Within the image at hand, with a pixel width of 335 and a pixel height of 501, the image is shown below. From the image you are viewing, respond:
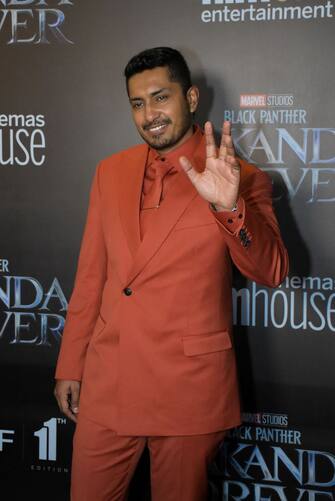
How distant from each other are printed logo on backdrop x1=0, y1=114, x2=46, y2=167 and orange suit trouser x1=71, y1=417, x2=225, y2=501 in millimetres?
1149

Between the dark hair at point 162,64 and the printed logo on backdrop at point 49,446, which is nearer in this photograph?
the dark hair at point 162,64

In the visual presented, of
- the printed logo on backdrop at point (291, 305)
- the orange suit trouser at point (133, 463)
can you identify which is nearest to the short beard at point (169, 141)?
the printed logo on backdrop at point (291, 305)

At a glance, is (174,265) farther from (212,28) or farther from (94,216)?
(212,28)

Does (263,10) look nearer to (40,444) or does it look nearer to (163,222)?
(163,222)

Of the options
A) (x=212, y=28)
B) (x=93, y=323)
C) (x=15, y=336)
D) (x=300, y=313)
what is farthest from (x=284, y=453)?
(x=212, y=28)

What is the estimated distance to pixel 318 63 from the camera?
2486 mm

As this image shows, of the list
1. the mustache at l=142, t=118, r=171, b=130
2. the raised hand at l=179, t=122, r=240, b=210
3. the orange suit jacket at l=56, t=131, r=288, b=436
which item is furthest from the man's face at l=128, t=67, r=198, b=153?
the raised hand at l=179, t=122, r=240, b=210

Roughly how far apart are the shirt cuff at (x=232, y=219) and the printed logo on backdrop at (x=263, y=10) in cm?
110

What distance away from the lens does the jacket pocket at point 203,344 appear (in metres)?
1.99

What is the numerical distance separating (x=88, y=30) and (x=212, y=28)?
1.64 feet

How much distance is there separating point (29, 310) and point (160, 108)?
46.5 inches

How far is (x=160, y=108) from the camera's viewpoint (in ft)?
6.86

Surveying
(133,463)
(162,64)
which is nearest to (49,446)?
(133,463)

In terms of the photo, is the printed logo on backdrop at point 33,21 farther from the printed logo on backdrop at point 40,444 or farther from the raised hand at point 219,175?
the printed logo on backdrop at point 40,444
